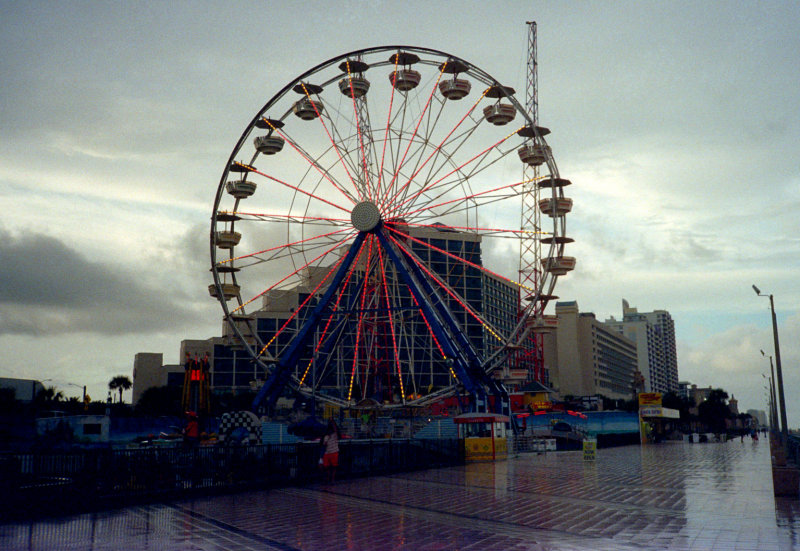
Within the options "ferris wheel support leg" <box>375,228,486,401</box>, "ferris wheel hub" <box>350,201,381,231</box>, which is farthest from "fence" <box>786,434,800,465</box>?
"ferris wheel hub" <box>350,201,381,231</box>

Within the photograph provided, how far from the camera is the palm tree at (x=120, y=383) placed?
117 meters

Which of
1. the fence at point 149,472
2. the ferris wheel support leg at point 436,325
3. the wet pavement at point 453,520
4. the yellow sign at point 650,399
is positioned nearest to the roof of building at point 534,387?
the yellow sign at point 650,399

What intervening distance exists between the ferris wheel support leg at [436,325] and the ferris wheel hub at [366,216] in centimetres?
47

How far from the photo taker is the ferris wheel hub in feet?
127

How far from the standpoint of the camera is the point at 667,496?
692 inches

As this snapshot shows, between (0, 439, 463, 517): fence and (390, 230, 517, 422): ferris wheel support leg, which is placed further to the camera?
(390, 230, 517, 422): ferris wheel support leg

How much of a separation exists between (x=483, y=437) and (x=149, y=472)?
2208cm

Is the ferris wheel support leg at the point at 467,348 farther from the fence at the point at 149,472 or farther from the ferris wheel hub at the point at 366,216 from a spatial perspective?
the fence at the point at 149,472

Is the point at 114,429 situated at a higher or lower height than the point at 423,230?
lower

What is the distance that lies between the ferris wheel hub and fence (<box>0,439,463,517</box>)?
15.3 meters

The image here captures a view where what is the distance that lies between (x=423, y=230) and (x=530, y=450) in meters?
87.0

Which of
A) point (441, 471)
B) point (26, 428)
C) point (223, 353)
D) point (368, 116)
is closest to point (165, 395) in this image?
point (223, 353)

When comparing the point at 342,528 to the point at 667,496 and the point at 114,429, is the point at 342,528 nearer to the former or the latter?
the point at 667,496

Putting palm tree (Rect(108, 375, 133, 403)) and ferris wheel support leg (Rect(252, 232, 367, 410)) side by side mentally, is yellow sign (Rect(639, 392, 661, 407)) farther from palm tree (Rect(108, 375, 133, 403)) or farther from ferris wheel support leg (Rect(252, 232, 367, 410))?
palm tree (Rect(108, 375, 133, 403))
